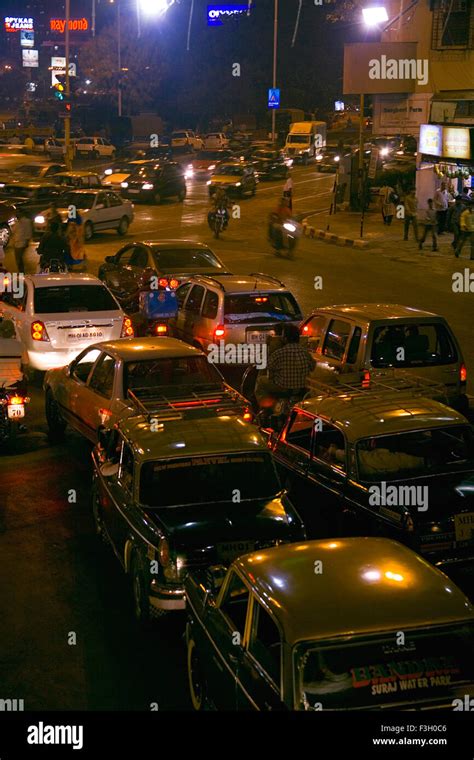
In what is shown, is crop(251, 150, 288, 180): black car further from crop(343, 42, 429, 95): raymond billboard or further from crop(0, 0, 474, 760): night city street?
crop(0, 0, 474, 760): night city street

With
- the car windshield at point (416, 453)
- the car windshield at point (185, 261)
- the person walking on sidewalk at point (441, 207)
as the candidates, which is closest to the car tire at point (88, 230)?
the person walking on sidewalk at point (441, 207)

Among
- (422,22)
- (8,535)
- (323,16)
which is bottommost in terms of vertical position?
(8,535)

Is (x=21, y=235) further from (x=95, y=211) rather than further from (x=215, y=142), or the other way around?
(x=215, y=142)

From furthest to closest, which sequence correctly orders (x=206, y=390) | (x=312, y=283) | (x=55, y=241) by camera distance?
(x=312, y=283)
(x=55, y=241)
(x=206, y=390)

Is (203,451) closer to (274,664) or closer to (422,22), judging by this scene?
(274,664)

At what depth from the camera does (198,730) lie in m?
5.51

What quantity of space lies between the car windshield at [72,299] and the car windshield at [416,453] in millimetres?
7200

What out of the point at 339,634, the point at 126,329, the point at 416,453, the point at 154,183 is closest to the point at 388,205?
the point at 154,183

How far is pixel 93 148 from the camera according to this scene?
62281 millimetres

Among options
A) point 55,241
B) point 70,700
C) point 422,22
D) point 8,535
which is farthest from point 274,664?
point 422,22

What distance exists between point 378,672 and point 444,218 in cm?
2712

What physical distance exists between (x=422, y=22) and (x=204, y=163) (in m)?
22.2

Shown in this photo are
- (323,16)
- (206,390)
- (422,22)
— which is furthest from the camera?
(323,16)

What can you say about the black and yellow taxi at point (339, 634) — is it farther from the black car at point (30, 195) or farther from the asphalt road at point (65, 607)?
the black car at point (30, 195)
